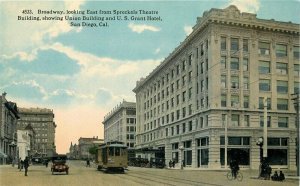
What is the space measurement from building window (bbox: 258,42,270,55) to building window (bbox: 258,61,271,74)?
1.41 m

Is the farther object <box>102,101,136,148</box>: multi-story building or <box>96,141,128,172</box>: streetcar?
<box>102,101,136,148</box>: multi-story building

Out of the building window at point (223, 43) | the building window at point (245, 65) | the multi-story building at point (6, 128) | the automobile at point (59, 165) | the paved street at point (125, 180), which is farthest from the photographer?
Answer: the multi-story building at point (6, 128)

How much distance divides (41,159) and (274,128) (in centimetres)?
4960

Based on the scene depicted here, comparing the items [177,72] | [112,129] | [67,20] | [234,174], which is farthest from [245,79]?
[112,129]

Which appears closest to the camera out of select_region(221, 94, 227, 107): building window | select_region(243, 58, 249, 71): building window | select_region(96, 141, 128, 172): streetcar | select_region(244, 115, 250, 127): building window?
select_region(96, 141, 128, 172): streetcar

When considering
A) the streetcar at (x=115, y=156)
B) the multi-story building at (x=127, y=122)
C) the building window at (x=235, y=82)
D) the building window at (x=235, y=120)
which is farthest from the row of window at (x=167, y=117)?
the multi-story building at (x=127, y=122)

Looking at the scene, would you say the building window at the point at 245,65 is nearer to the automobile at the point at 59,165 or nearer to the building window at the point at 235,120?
the building window at the point at 235,120

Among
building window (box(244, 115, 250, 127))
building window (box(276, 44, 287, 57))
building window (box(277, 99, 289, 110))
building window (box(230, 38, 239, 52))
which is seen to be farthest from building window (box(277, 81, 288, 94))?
building window (box(230, 38, 239, 52))

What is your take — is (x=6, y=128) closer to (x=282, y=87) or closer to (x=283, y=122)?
(x=283, y=122)

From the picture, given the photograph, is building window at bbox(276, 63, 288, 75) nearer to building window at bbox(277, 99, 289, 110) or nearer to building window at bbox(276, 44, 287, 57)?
building window at bbox(276, 44, 287, 57)

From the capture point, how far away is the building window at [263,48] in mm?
63562

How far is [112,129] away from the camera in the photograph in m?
161

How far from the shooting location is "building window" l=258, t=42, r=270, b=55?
209ft

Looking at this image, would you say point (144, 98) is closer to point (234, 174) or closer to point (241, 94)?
point (241, 94)
